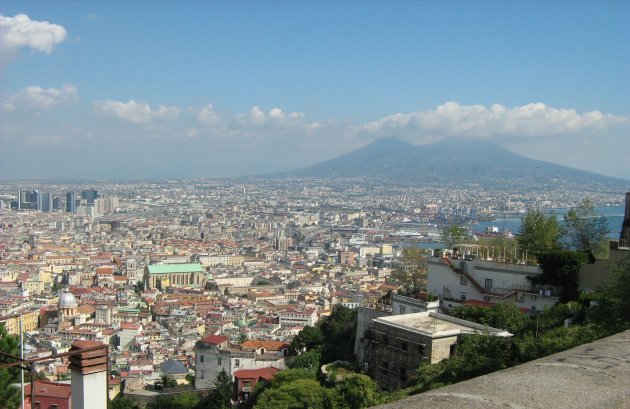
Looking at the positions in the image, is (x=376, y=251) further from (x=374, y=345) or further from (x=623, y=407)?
(x=623, y=407)

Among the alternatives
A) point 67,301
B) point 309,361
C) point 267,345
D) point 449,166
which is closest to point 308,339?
point 309,361

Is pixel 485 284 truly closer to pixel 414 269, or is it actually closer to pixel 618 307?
pixel 414 269

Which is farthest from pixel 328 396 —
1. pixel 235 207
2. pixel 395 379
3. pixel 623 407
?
pixel 235 207

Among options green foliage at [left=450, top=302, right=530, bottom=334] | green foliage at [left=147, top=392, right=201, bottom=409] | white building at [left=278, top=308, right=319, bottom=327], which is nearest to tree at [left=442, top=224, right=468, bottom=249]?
green foliage at [left=450, top=302, right=530, bottom=334]

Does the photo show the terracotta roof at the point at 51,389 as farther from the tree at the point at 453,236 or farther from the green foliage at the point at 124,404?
the tree at the point at 453,236

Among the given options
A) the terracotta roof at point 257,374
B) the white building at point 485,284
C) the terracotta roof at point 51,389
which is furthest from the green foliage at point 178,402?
the white building at point 485,284

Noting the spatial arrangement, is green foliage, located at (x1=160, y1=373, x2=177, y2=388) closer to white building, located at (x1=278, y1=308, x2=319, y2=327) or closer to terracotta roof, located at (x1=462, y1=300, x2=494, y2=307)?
terracotta roof, located at (x1=462, y1=300, x2=494, y2=307)
